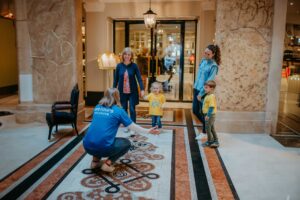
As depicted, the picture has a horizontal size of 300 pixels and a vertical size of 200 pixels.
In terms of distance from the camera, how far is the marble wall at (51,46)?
5.55 m

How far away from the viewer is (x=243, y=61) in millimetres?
5246

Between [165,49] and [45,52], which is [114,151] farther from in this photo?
[165,49]

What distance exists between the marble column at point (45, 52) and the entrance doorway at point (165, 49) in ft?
9.42

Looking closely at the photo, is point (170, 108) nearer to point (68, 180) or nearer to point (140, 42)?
point (140, 42)

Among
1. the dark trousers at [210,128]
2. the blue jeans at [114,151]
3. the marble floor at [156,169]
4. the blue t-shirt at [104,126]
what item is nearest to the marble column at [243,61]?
the marble floor at [156,169]

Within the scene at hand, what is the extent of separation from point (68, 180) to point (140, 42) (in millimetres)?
5999

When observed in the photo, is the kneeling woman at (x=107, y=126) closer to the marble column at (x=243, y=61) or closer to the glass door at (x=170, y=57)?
the marble column at (x=243, y=61)

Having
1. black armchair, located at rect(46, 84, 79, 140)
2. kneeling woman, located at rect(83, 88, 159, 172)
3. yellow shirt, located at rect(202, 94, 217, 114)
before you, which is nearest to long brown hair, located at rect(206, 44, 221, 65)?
yellow shirt, located at rect(202, 94, 217, 114)

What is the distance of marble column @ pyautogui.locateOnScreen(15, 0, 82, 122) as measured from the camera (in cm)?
555

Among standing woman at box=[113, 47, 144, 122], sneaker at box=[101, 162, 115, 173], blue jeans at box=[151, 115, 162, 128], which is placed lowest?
sneaker at box=[101, 162, 115, 173]

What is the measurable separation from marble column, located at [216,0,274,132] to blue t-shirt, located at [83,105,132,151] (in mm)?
2644

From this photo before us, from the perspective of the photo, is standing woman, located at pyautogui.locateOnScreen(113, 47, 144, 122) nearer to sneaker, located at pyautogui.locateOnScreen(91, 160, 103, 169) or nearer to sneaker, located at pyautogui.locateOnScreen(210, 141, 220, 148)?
sneaker, located at pyautogui.locateOnScreen(210, 141, 220, 148)

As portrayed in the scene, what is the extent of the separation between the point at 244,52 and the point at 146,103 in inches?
149

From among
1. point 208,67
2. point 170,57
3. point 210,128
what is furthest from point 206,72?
point 170,57
